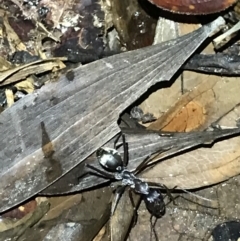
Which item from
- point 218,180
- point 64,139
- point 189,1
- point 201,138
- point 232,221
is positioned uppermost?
point 189,1

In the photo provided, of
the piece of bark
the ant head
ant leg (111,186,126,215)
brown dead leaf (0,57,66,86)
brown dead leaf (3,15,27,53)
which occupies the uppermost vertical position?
brown dead leaf (3,15,27,53)

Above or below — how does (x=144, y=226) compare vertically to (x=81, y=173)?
below

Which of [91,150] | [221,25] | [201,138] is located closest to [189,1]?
[221,25]

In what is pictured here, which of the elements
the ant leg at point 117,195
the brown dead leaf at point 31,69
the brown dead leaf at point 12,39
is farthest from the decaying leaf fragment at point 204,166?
the brown dead leaf at point 12,39

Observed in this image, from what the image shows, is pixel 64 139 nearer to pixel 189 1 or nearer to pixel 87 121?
pixel 87 121

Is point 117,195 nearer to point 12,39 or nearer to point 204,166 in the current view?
point 204,166

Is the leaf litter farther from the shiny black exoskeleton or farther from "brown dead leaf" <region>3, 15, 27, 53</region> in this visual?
"brown dead leaf" <region>3, 15, 27, 53</region>

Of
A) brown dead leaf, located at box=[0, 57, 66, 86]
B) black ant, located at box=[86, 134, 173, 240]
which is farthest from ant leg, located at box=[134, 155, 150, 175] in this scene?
brown dead leaf, located at box=[0, 57, 66, 86]
